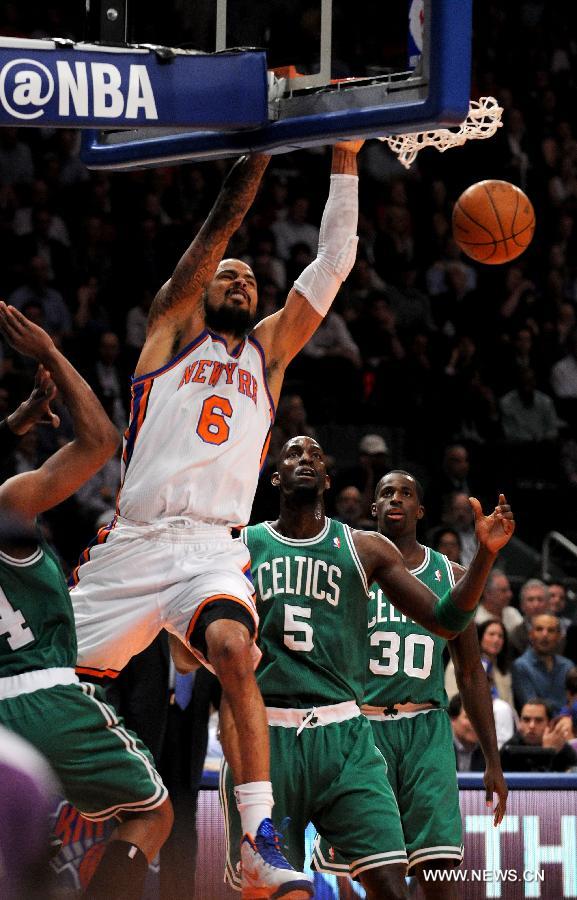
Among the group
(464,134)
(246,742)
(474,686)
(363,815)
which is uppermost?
(464,134)

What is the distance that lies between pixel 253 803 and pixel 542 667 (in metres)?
5.23

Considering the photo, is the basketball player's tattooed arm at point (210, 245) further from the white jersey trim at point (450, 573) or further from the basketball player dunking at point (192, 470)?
the white jersey trim at point (450, 573)

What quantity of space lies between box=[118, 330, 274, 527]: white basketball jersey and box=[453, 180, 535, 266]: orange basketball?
144 centimetres

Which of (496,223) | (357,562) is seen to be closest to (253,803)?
(357,562)

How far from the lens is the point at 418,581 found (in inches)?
239

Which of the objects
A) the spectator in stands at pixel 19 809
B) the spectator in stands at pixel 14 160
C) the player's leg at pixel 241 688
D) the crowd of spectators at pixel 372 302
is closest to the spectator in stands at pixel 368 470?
the crowd of spectators at pixel 372 302

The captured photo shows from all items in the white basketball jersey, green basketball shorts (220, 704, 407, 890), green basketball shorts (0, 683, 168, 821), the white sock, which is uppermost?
the white basketball jersey

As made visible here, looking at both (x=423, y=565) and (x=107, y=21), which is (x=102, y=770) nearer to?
(x=423, y=565)

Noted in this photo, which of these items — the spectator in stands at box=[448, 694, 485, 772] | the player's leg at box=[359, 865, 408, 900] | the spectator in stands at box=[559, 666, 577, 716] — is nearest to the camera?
the player's leg at box=[359, 865, 408, 900]

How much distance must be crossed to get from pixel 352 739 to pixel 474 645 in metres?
0.96

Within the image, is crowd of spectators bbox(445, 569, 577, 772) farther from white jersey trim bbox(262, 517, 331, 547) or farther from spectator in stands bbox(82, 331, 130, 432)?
spectator in stands bbox(82, 331, 130, 432)

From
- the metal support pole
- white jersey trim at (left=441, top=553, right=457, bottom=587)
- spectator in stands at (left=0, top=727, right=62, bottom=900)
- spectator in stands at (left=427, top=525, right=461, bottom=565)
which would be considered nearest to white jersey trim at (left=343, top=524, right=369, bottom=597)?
white jersey trim at (left=441, top=553, right=457, bottom=587)

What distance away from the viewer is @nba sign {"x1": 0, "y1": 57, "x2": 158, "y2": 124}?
483cm

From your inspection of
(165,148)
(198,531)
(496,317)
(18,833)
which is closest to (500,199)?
(165,148)
